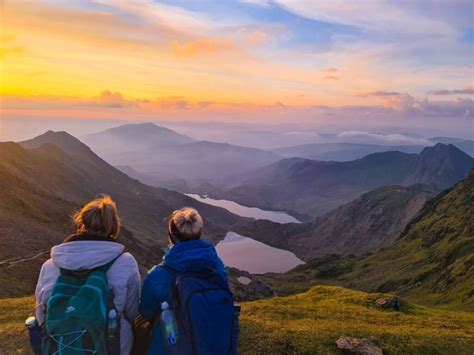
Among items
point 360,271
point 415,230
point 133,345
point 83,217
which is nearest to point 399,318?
point 133,345

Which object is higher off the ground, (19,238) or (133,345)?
(133,345)

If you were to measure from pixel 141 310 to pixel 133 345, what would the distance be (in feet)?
3.71

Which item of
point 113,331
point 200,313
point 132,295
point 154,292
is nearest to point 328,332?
point 200,313

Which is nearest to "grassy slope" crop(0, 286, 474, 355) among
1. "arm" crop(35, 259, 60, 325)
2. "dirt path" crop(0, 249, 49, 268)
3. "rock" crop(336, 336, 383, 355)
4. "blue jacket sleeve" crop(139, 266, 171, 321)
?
"rock" crop(336, 336, 383, 355)

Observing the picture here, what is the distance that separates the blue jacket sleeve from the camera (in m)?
11.2

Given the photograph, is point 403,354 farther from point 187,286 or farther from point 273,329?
point 187,286

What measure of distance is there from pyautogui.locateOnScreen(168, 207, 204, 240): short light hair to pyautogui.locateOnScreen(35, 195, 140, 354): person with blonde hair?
146cm

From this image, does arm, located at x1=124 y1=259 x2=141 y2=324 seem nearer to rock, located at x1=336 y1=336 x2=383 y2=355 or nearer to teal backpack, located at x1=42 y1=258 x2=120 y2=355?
teal backpack, located at x1=42 y1=258 x2=120 y2=355

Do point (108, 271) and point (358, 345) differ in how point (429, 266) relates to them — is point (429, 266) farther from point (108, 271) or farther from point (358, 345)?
point (108, 271)

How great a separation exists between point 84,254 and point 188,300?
2852 mm

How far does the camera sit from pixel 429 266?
4978 inches

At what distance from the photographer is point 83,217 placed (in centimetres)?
1117

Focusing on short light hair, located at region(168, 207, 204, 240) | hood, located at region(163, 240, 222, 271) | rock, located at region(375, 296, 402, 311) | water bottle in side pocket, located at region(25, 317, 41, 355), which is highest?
→ short light hair, located at region(168, 207, 204, 240)

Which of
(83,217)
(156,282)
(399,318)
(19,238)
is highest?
(83,217)
